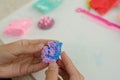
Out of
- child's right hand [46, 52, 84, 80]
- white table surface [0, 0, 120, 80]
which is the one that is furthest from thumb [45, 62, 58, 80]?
white table surface [0, 0, 120, 80]

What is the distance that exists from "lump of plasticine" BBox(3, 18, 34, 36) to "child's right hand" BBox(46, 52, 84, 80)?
0.84 feet

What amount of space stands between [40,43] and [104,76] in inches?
7.9

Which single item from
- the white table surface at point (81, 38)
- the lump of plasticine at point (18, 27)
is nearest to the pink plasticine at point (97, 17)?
the white table surface at point (81, 38)

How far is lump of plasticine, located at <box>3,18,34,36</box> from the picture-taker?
940mm

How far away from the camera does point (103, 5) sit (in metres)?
0.91

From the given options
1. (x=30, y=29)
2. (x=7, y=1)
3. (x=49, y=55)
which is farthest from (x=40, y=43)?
(x=7, y=1)

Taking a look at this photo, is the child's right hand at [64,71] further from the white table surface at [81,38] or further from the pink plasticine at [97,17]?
the pink plasticine at [97,17]

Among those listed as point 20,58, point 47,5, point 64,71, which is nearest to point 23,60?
point 20,58

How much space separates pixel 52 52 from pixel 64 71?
2.8 inches

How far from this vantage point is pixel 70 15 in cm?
94

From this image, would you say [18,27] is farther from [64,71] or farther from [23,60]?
[64,71]

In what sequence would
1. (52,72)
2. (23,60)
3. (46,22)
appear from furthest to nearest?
(46,22)
(23,60)
(52,72)

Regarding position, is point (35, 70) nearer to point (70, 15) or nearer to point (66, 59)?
point (66, 59)

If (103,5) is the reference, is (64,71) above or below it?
below
